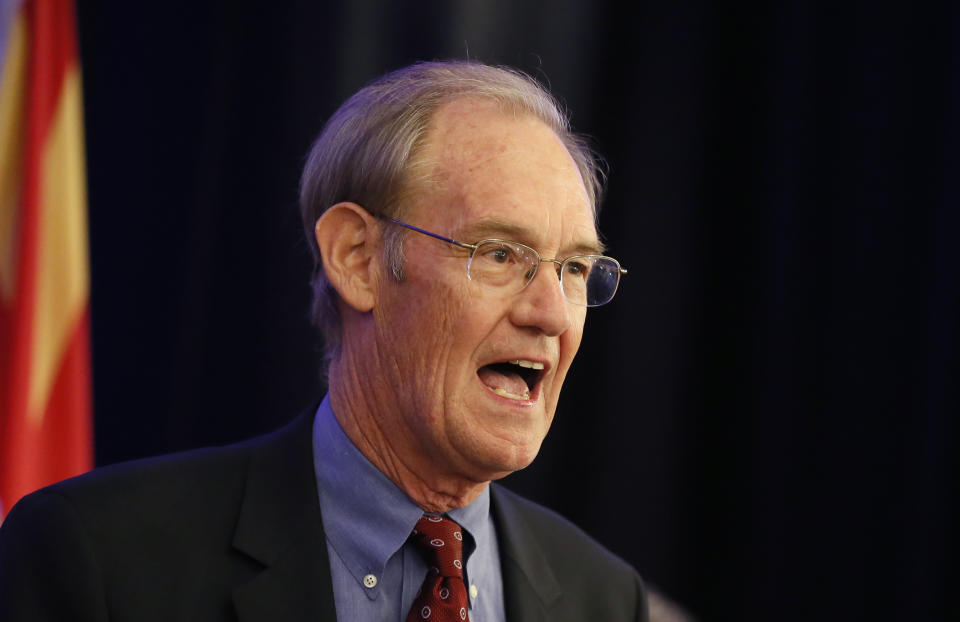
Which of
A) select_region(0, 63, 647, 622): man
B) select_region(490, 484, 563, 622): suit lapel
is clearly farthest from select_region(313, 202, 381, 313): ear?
select_region(490, 484, 563, 622): suit lapel

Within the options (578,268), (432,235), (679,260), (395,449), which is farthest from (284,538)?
(679,260)

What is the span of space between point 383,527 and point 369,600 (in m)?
0.12

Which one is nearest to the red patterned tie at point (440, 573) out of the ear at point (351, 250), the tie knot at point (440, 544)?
the tie knot at point (440, 544)

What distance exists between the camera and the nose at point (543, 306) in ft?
5.25

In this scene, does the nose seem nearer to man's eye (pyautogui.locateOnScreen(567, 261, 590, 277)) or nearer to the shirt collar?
man's eye (pyautogui.locateOnScreen(567, 261, 590, 277))

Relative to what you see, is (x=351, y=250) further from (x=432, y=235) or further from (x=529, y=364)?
(x=529, y=364)

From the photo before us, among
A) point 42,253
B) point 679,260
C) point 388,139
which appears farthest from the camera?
point 679,260

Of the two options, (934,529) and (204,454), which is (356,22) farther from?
(934,529)

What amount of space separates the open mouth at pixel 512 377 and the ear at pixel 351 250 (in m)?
0.25

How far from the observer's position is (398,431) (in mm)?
1646

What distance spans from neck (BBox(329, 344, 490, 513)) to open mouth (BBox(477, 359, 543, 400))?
0.16 meters

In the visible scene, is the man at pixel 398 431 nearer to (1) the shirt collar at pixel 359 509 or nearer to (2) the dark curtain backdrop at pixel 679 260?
(1) the shirt collar at pixel 359 509

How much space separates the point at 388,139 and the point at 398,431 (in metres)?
0.53

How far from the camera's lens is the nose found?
1601 mm
